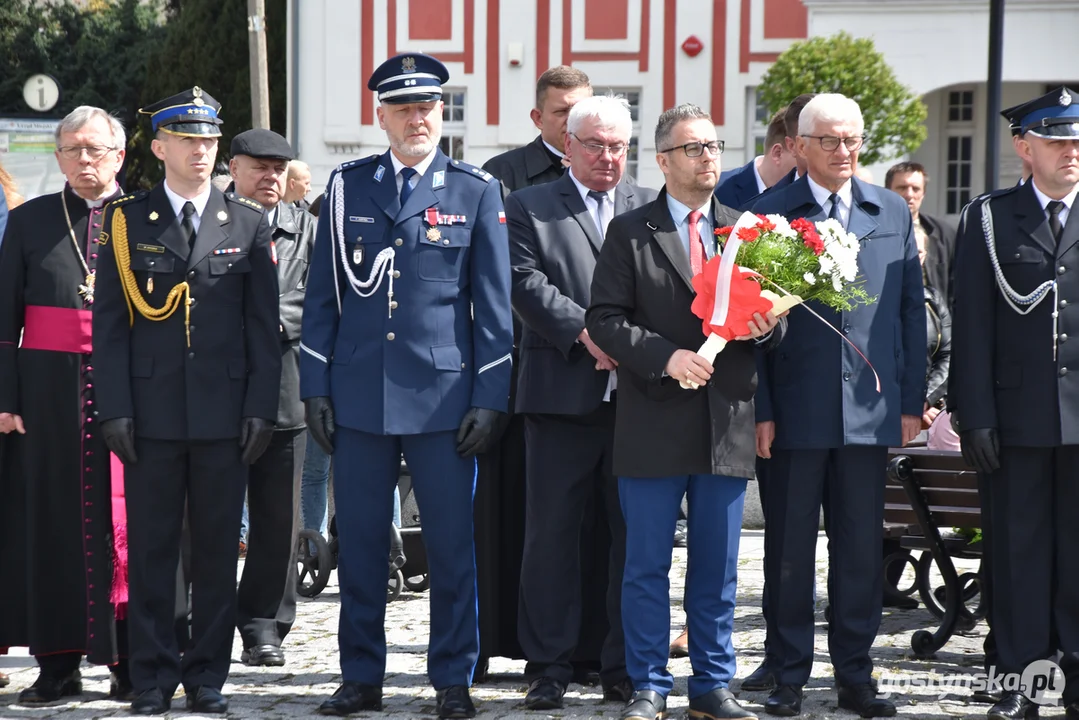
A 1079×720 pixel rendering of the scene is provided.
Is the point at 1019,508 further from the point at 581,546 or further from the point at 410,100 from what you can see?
the point at 410,100

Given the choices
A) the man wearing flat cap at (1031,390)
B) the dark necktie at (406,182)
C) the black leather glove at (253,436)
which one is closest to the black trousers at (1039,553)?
the man wearing flat cap at (1031,390)

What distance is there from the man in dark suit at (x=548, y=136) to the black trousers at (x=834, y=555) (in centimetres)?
167

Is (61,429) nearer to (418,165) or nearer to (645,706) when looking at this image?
(418,165)

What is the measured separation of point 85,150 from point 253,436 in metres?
1.39

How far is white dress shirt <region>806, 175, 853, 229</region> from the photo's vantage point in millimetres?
6043

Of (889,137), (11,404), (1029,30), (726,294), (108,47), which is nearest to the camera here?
(726,294)

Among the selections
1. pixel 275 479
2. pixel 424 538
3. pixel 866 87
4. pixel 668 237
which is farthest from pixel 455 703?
pixel 866 87

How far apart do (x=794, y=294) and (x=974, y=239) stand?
0.88m

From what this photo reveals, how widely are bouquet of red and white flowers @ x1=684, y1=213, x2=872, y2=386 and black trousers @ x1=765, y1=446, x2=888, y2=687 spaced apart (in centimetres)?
74

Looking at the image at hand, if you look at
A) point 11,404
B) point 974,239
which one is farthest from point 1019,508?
point 11,404

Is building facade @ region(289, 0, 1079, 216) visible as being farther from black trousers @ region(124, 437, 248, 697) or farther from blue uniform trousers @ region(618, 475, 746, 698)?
blue uniform trousers @ region(618, 475, 746, 698)

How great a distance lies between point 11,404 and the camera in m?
6.26

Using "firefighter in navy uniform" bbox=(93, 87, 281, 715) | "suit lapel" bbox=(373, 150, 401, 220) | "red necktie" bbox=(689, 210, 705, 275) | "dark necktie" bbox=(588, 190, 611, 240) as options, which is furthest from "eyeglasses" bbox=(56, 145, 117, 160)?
"red necktie" bbox=(689, 210, 705, 275)

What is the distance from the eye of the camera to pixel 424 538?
5965 millimetres
